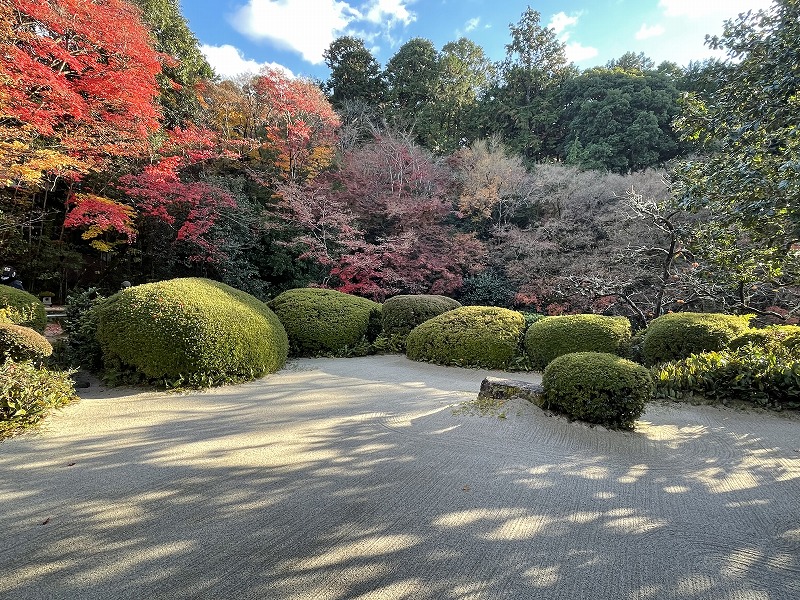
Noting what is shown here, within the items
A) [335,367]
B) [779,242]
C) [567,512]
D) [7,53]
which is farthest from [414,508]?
[7,53]

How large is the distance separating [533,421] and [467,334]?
294 centimetres

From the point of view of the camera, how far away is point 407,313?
7.49 meters

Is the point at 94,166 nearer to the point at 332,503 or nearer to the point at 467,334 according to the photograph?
the point at 467,334

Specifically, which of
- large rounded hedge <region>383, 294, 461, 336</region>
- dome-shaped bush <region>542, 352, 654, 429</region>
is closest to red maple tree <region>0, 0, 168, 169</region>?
large rounded hedge <region>383, 294, 461, 336</region>

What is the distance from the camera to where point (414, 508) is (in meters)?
2.01

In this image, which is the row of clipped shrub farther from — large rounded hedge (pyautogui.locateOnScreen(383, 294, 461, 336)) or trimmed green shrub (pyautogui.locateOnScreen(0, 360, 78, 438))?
trimmed green shrub (pyautogui.locateOnScreen(0, 360, 78, 438))

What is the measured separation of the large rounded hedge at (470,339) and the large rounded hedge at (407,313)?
0.72m

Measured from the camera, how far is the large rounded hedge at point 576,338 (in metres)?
5.79

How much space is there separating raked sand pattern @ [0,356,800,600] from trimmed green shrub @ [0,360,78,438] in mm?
195

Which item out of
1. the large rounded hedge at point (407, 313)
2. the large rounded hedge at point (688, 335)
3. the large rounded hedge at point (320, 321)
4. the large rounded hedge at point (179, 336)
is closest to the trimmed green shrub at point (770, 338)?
the large rounded hedge at point (688, 335)

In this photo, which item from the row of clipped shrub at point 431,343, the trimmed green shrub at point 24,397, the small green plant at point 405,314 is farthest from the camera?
the small green plant at point 405,314

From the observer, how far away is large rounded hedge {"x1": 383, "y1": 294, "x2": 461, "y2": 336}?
7.48 m

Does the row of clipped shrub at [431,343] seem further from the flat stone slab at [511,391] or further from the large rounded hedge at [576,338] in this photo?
the flat stone slab at [511,391]

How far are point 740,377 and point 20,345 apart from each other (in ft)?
23.7
